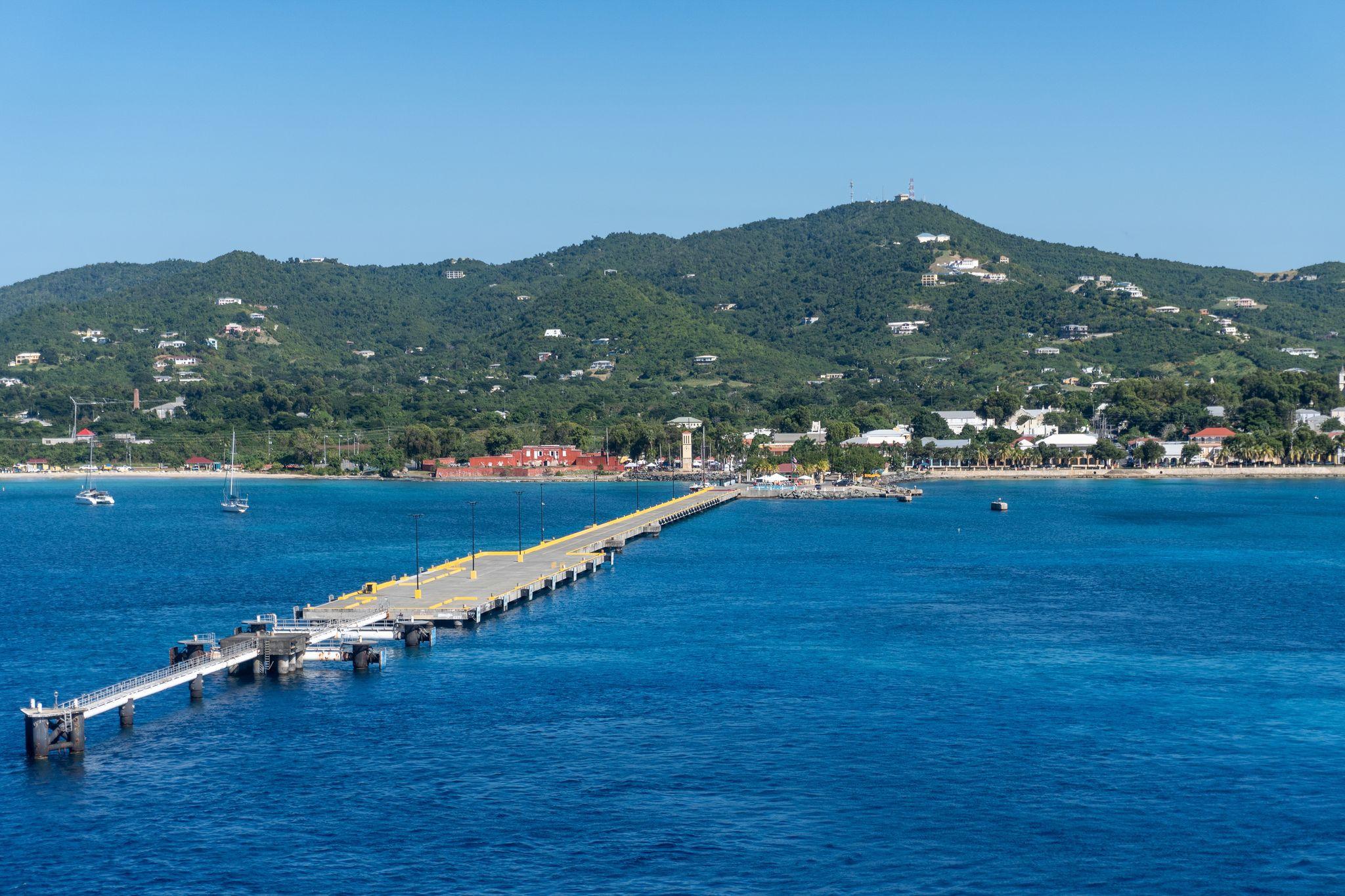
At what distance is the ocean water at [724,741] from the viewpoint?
120 ft

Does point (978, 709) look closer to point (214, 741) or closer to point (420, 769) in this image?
point (420, 769)

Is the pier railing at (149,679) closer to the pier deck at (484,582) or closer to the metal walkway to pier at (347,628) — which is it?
the metal walkway to pier at (347,628)

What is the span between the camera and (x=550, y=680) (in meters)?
57.1

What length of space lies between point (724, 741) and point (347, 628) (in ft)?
77.9

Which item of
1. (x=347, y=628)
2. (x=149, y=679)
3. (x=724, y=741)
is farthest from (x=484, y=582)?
(x=724, y=741)

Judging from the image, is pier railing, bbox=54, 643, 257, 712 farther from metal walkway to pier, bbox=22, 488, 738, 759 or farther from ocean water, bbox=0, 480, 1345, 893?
ocean water, bbox=0, 480, 1345, 893

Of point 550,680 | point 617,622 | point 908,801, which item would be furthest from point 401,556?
point 908,801

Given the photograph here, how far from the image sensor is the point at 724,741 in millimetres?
47188

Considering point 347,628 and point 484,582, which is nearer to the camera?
point 347,628

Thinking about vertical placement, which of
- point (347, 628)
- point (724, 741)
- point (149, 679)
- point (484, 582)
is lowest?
point (724, 741)

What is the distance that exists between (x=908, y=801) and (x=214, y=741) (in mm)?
23425

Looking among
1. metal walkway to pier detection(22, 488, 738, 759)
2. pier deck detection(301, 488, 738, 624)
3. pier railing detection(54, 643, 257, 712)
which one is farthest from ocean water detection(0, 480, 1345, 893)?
pier deck detection(301, 488, 738, 624)

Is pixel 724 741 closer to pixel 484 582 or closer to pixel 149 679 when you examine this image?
pixel 149 679

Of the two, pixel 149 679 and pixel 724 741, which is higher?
pixel 149 679
